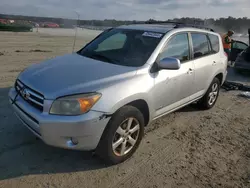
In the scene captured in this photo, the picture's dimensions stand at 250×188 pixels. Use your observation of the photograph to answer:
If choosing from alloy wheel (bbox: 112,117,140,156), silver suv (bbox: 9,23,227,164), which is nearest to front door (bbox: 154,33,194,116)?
silver suv (bbox: 9,23,227,164)

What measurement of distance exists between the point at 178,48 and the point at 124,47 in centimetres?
91

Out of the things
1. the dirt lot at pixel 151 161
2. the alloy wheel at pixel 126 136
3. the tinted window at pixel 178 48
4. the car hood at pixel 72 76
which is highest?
the tinted window at pixel 178 48

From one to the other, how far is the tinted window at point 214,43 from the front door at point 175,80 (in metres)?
1.15

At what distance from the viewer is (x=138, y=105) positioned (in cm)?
349

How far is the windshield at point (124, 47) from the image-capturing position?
379 centimetres

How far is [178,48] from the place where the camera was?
4.27m

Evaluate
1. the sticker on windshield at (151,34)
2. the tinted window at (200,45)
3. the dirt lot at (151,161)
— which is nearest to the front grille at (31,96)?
the dirt lot at (151,161)

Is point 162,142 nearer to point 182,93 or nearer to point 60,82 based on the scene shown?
point 182,93

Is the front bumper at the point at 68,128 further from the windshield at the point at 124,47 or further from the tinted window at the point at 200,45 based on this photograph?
the tinted window at the point at 200,45

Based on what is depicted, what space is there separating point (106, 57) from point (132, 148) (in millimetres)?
1449

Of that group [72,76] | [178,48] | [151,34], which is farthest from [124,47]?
[72,76]

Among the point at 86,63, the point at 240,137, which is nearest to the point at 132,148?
the point at 86,63

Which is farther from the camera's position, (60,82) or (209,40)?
(209,40)

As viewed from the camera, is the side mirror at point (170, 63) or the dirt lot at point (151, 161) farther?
the side mirror at point (170, 63)
